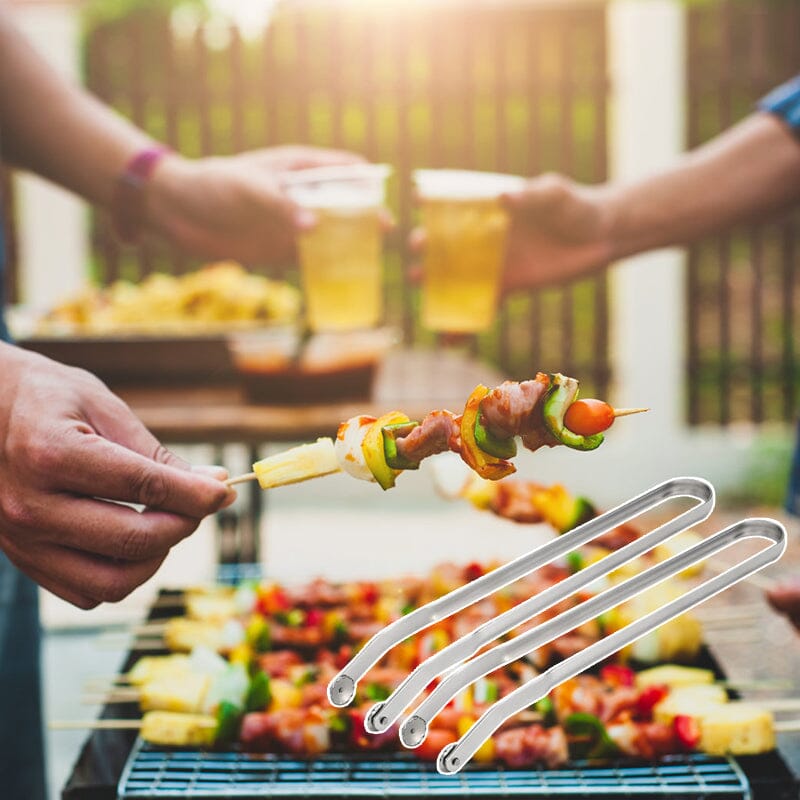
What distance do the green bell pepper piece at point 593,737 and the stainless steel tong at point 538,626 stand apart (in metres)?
0.70

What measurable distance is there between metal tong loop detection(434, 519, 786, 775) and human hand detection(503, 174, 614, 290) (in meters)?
1.46

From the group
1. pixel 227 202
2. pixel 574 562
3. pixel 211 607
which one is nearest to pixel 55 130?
pixel 227 202

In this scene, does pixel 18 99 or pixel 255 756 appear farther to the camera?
pixel 18 99

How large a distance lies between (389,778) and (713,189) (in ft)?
5.43

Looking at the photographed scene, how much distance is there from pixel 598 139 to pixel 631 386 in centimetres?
154

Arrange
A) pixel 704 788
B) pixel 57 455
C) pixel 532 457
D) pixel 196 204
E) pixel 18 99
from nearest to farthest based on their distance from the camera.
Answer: pixel 57 455
pixel 704 788
pixel 18 99
pixel 196 204
pixel 532 457

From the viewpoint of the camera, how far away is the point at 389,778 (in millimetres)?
1786

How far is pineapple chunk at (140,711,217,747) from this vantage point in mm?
1904

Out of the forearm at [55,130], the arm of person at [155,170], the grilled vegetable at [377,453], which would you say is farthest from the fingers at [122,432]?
the forearm at [55,130]

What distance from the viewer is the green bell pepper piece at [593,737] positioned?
1.86 meters

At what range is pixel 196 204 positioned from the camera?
278cm

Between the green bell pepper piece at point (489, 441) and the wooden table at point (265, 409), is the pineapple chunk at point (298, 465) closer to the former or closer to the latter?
the green bell pepper piece at point (489, 441)

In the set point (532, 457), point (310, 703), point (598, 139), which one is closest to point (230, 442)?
point (310, 703)

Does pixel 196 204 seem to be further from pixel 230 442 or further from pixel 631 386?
pixel 631 386
